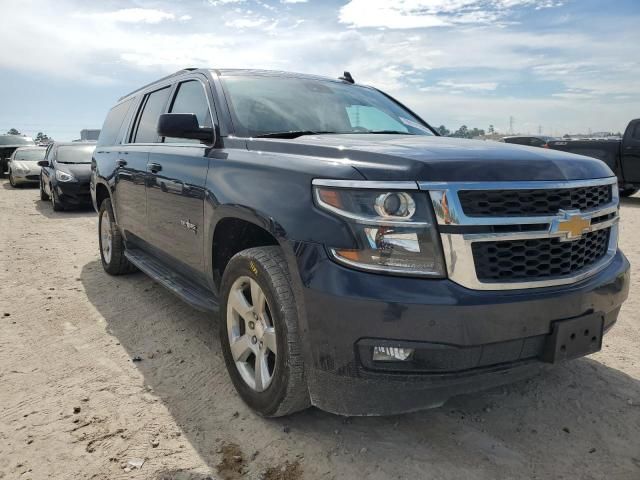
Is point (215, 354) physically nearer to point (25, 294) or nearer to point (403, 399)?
point (403, 399)

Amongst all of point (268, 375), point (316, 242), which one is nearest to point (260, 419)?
point (268, 375)

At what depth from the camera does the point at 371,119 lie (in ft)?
12.0

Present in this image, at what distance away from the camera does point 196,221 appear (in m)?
3.21

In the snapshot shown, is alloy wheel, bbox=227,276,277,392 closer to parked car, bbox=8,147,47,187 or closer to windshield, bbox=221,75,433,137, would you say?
windshield, bbox=221,75,433,137

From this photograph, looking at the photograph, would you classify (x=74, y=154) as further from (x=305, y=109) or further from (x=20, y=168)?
(x=305, y=109)

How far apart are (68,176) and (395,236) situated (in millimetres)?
11065

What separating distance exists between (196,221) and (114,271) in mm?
2812

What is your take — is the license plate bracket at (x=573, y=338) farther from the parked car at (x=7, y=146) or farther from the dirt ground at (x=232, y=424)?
the parked car at (x=7, y=146)

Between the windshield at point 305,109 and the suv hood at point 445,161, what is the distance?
60cm

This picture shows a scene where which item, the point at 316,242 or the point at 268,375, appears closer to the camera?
the point at 316,242

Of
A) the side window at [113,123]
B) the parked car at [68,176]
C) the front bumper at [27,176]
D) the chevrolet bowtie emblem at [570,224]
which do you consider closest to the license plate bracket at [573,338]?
the chevrolet bowtie emblem at [570,224]

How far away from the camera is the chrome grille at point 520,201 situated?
206 centimetres

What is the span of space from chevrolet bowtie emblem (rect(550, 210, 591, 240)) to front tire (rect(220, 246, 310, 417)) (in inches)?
45.6

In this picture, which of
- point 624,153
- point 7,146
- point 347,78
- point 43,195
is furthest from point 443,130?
point 7,146
